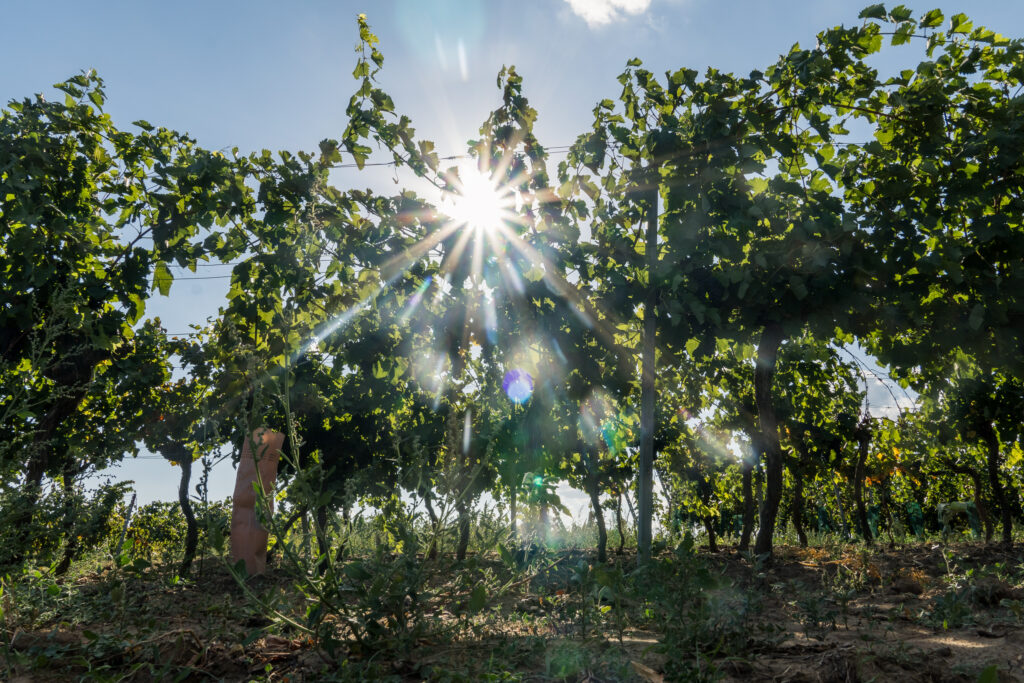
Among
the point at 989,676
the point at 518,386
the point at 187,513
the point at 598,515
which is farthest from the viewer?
the point at 598,515

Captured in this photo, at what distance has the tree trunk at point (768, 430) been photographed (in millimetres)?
4883

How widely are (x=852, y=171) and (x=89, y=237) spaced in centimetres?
622

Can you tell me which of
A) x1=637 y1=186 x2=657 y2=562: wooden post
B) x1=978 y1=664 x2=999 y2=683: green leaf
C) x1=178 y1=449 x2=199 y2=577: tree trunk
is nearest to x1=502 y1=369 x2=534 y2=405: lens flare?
x1=637 y1=186 x2=657 y2=562: wooden post

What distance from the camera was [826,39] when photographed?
4.11m

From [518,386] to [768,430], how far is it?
2.02 m

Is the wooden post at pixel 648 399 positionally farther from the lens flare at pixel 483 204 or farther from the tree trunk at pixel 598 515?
the tree trunk at pixel 598 515

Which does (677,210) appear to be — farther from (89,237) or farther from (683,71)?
(89,237)

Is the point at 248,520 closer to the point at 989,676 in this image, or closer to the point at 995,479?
the point at 989,676

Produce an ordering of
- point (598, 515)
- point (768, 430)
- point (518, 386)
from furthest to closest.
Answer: point (598, 515) < point (518, 386) < point (768, 430)

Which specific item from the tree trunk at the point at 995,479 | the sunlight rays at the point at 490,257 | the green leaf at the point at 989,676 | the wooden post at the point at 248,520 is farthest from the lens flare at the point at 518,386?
the tree trunk at the point at 995,479

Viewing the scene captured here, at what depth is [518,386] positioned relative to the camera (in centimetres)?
528

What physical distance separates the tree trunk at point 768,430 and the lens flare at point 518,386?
187 cm

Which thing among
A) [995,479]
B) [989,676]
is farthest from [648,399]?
[995,479]

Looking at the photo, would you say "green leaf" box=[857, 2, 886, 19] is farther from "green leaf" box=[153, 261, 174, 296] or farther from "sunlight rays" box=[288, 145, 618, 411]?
"green leaf" box=[153, 261, 174, 296]
